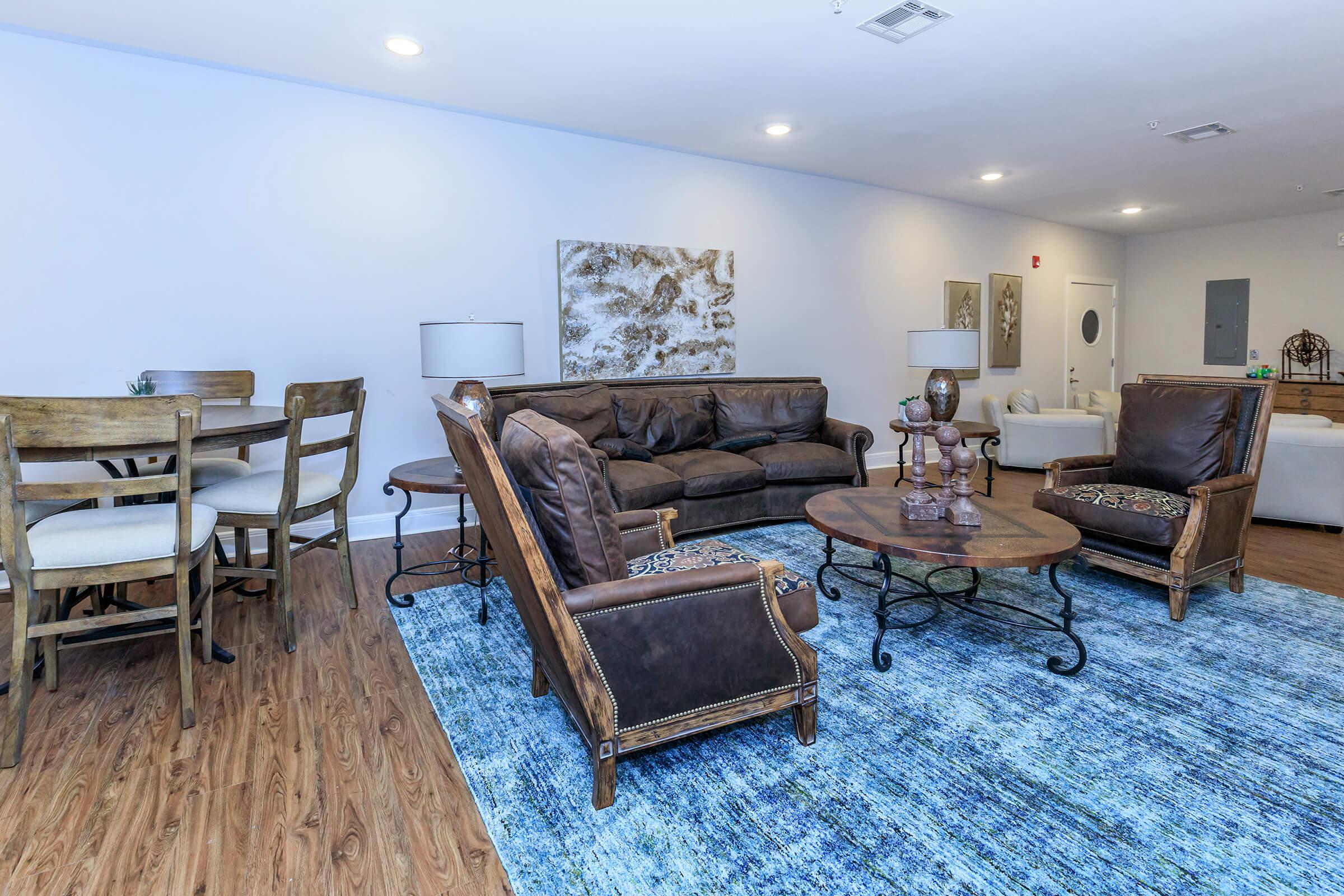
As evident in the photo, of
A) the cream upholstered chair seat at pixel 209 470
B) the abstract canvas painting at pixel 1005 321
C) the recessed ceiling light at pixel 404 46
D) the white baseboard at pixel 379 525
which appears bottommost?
the white baseboard at pixel 379 525

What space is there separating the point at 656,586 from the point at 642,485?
7.13 feet

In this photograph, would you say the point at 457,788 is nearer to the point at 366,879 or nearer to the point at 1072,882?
the point at 366,879

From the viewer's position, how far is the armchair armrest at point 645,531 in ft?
7.88

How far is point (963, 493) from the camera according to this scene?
103 inches

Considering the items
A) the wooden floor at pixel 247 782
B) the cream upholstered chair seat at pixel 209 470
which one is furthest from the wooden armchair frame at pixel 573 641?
the cream upholstered chair seat at pixel 209 470

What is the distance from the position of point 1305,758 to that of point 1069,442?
182 inches

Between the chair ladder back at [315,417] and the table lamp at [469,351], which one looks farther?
the table lamp at [469,351]

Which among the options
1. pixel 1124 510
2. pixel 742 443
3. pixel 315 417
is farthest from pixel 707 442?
pixel 315 417

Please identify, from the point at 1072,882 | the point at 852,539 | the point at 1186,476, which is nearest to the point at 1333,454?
the point at 1186,476

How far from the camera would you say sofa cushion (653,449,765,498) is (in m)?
4.08

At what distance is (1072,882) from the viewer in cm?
145

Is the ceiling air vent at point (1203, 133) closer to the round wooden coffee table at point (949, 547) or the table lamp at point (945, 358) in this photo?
the table lamp at point (945, 358)

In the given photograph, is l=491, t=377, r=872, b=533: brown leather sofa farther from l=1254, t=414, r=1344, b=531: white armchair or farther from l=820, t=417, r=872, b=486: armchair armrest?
l=1254, t=414, r=1344, b=531: white armchair

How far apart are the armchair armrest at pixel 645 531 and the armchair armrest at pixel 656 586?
641 millimetres
